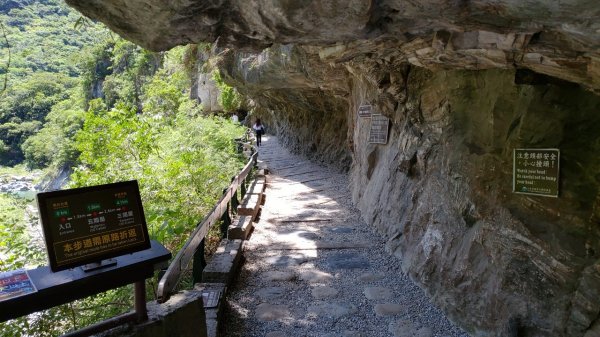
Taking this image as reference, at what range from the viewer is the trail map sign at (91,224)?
2.31 metres

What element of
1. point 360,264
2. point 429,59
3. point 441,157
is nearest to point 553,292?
point 441,157

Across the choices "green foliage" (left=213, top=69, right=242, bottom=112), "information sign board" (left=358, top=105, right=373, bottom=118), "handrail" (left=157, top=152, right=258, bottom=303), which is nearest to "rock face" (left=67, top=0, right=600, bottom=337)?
"handrail" (left=157, top=152, right=258, bottom=303)

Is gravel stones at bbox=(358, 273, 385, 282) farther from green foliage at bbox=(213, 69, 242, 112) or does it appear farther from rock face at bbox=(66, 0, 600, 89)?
green foliage at bbox=(213, 69, 242, 112)

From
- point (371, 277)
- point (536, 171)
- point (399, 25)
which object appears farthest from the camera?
point (371, 277)

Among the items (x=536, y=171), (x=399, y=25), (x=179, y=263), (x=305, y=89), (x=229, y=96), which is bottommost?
(x=179, y=263)

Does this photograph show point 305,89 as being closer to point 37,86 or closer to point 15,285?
point 15,285

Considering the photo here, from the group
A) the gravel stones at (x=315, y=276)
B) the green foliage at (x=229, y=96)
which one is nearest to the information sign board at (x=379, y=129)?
the gravel stones at (x=315, y=276)

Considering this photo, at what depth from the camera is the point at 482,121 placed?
13.5 feet

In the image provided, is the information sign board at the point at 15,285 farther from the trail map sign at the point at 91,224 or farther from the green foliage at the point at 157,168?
the green foliage at the point at 157,168

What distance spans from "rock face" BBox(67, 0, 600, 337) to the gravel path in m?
0.36

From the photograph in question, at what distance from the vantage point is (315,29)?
113 inches

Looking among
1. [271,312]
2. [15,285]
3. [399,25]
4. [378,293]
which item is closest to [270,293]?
[271,312]

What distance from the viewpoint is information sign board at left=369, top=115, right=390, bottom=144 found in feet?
23.8

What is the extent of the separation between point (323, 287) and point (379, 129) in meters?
3.65
